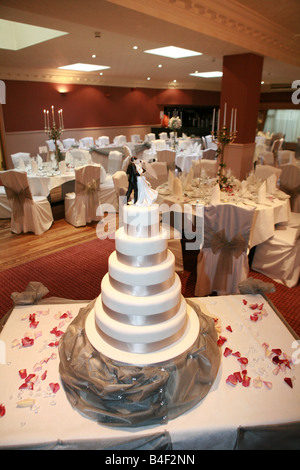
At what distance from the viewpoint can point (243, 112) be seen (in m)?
5.71

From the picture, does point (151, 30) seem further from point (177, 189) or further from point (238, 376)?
→ point (238, 376)

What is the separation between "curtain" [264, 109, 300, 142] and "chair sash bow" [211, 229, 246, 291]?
45.3ft

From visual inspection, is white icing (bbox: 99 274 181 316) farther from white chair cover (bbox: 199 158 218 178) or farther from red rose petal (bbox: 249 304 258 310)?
white chair cover (bbox: 199 158 218 178)

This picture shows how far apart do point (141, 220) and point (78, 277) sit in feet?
8.15

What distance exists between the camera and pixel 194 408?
153 cm

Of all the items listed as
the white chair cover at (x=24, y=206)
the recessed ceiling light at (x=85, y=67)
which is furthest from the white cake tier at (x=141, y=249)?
the recessed ceiling light at (x=85, y=67)

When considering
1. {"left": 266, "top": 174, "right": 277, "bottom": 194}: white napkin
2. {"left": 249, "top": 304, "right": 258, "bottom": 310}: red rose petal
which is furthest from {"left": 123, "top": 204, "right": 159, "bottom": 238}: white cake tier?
{"left": 266, "top": 174, "right": 277, "bottom": 194}: white napkin

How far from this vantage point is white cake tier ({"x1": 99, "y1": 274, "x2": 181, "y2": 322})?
1512mm

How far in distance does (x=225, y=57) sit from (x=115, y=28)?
8.55ft

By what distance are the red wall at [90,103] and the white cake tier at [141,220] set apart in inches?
366

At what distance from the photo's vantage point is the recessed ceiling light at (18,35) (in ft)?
19.1

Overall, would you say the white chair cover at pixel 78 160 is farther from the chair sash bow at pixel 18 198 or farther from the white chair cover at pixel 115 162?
the chair sash bow at pixel 18 198

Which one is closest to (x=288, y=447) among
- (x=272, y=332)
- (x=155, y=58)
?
(x=272, y=332)

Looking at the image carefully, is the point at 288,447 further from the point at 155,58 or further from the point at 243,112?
the point at 155,58
